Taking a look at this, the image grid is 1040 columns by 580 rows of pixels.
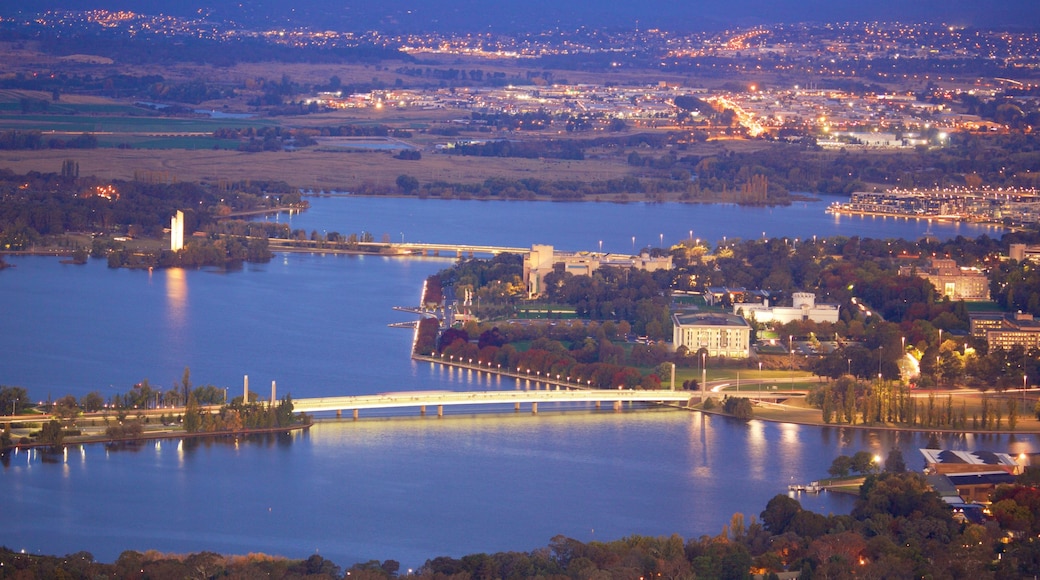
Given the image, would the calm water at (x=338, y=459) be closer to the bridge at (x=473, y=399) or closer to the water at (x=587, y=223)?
the bridge at (x=473, y=399)

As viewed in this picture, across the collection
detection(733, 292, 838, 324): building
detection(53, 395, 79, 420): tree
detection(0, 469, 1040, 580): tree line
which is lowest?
detection(0, 469, 1040, 580): tree line

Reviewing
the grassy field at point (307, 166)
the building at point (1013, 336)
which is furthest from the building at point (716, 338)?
the grassy field at point (307, 166)

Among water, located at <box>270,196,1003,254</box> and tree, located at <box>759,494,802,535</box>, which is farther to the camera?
water, located at <box>270,196,1003,254</box>

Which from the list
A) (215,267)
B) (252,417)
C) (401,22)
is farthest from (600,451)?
(401,22)

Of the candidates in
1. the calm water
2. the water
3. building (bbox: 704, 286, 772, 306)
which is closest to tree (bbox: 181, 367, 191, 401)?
the calm water

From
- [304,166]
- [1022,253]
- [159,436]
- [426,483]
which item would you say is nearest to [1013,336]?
[1022,253]

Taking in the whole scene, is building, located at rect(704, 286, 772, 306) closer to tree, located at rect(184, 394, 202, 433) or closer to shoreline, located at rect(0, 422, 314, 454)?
shoreline, located at rect(0, 422, 314, 454)

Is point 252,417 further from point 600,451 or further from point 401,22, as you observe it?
point 401,22

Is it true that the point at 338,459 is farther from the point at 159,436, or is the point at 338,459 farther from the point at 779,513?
the point at 779,513
